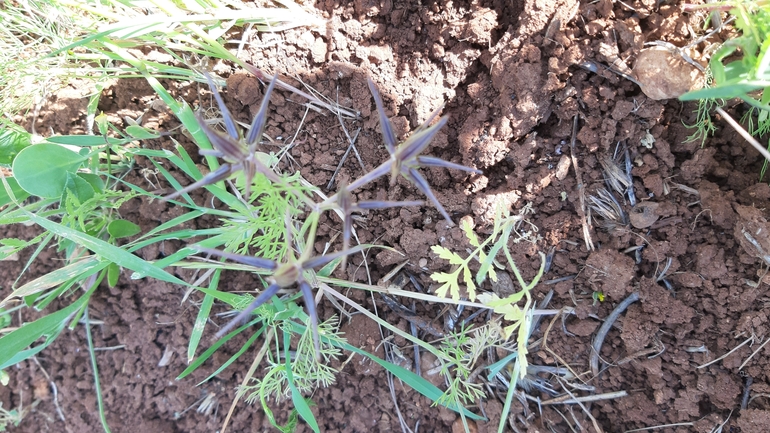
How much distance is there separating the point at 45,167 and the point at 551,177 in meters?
1.93

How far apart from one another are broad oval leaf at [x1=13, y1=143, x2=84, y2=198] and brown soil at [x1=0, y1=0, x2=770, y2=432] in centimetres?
32

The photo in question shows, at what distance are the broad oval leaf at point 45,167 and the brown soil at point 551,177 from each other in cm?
32

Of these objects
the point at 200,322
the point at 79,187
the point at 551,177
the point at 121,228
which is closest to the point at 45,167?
the point at 79,187

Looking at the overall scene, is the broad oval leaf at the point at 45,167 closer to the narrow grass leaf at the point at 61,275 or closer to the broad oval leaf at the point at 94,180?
the broad oval leaf at the point at 94,180

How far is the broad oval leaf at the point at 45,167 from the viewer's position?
179 centimetres

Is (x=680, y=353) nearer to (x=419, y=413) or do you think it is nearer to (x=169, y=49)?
(x=419, y=413)

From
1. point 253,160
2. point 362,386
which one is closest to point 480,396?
point 362,386

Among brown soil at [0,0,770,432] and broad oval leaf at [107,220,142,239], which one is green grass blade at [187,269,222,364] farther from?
broad oval leaf at [107,220,142,239]

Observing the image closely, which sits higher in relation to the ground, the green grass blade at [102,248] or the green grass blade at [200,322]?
the green grass blade at [102,248]

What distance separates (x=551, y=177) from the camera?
1.87m

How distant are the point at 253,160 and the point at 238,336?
1.38 metres

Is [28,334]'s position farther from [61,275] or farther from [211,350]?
[211,350]

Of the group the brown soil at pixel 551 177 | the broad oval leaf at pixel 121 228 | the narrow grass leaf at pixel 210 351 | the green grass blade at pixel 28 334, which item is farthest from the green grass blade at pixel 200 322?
the green grass blade at pixel 28 334

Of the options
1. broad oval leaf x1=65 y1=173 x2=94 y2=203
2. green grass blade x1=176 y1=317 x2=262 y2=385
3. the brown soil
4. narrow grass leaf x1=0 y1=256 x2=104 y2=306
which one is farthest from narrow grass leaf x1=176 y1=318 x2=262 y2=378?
broad oval leaf x1=65 y1=173 x2=94 y2=203
